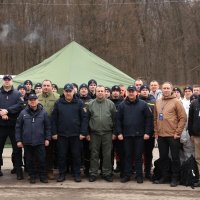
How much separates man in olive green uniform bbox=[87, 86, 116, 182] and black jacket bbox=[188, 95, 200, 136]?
1470 millimetres

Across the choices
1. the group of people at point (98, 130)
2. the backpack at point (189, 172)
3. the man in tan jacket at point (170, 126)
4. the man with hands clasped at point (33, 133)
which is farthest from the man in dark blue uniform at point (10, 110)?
the backpack at point (189, 172)

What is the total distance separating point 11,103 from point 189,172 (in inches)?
143

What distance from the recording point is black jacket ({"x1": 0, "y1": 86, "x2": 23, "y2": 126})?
8.93 m

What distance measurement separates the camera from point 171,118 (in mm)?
8305

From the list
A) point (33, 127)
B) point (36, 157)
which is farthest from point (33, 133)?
point (36, 157)

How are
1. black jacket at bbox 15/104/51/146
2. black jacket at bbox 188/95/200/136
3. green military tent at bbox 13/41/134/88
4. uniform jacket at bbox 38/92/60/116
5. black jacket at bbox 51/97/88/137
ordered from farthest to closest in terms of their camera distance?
green military tent at bbox 13/41/134/88 → uniform jacket at bbox 38/92/60/116 → black jacket at bbox 51/97/88/137 → black jacket at bbox 15/104/51/146 → black jacket at bbox 188/95/200/136

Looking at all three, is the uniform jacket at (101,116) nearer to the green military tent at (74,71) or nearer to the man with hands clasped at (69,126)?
the man with hands clasped at (69,126)

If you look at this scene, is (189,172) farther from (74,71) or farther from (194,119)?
(74,71)

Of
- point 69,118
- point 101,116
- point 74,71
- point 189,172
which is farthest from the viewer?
point 74,71

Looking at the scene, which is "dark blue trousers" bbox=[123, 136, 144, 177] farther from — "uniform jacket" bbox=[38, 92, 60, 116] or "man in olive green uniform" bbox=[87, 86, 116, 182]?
"uniform jacket" bbox=[38, 92, 60, 116]

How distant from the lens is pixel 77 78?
1429 cm

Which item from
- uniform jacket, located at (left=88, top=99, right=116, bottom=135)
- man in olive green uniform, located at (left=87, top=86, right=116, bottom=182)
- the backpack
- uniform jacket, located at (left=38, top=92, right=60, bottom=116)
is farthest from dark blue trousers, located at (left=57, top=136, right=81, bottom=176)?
the backpack

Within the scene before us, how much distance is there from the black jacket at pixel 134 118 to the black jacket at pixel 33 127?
4.48ft

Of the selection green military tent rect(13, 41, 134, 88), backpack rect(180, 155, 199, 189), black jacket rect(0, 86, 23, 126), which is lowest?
backpack rect(180, 155, 199, 189)
